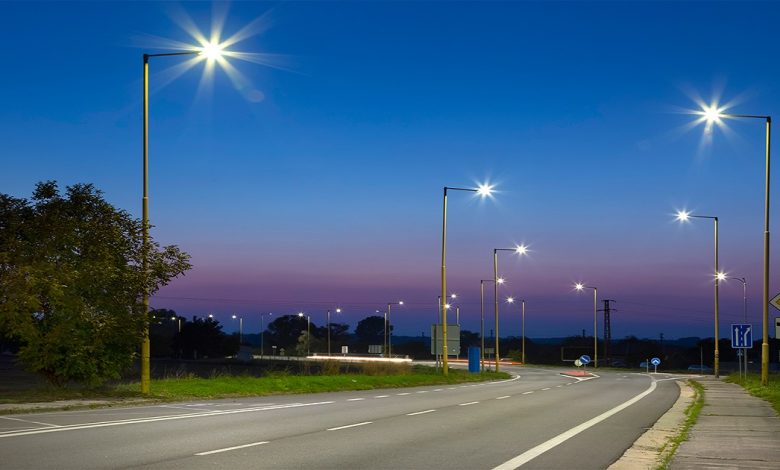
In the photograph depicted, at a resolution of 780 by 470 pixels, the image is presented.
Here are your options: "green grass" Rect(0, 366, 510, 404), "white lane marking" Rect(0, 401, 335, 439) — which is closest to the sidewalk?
"white lane marking" Rect(0, 401, 335, 439)

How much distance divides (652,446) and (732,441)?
1277mm

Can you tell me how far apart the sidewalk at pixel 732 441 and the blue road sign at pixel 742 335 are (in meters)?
15.6

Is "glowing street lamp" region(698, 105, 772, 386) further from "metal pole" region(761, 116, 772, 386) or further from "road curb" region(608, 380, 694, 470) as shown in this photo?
"road curb" region(608, 380, 694, 470)

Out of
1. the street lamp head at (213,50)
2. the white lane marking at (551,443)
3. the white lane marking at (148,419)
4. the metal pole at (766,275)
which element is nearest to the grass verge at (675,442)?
the white lane marking at (551,443)

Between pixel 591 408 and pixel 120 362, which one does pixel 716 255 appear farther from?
pixel 120 362

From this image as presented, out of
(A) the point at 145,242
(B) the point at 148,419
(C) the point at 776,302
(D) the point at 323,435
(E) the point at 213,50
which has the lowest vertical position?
(B) the point at 148,419

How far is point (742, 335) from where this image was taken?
38.2m

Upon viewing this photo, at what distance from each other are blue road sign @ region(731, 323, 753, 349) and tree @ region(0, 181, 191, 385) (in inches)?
983

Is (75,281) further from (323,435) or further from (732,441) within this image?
(732,441)

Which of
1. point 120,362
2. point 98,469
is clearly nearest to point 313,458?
point 98,469

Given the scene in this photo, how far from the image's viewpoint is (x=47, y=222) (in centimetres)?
2384

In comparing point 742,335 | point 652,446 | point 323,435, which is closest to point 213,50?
point 323,435

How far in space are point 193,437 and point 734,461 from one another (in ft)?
28.5

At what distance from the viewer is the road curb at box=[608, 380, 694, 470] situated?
40.4ft
